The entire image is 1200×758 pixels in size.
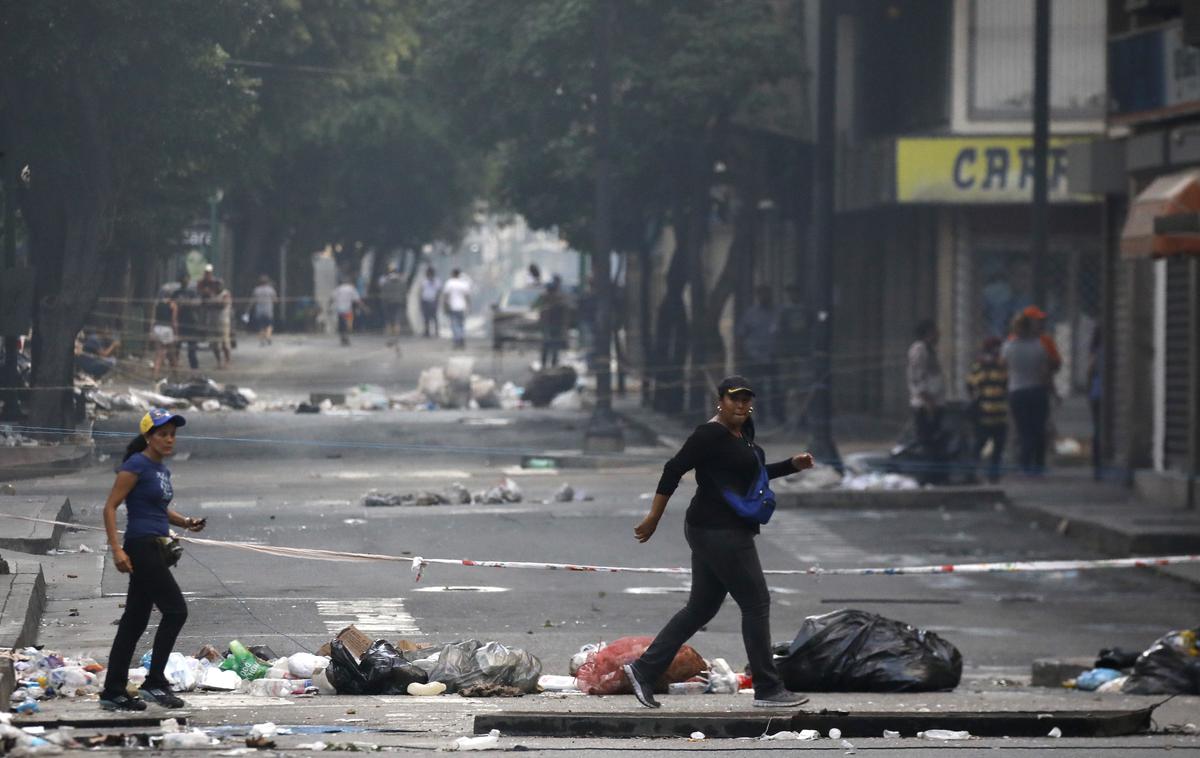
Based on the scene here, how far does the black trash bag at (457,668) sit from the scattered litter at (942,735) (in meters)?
2.36

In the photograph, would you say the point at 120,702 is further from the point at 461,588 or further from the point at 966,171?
the point at 966,171

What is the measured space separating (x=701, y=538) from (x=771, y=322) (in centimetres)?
1816

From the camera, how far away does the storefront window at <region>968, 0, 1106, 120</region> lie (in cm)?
2728

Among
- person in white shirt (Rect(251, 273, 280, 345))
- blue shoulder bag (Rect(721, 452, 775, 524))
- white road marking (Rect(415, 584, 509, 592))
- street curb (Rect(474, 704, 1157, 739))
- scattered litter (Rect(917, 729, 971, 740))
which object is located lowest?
white road marking (Rect(415, 584, 509, 592))

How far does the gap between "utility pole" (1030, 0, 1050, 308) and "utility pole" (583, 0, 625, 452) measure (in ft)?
17.0

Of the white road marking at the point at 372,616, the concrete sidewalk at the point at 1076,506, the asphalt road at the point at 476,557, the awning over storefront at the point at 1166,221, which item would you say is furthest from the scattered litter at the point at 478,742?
the awning over storefront at the point at 1166,221

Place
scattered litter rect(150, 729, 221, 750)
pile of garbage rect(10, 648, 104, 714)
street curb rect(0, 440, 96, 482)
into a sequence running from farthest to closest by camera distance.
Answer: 1. street curb rect(0, 440, 96, 482)
2. pile of garbage rect(10, 648, 104, 714)
3. scattered litter rect(150, 729, 221, 750)

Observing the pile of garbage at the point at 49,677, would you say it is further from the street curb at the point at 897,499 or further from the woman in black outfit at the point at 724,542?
the street curb at the point at 897,499

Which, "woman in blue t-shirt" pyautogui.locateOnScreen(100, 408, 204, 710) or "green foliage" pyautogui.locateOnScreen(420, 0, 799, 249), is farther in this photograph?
"green foliage" pyautogui.locateOnScreen(420, 0, 799, 249)

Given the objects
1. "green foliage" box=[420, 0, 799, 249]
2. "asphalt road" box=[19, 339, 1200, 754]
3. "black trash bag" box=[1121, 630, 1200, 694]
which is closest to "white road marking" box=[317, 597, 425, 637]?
"asphalt road" box=[19, 339, 1200, 754]

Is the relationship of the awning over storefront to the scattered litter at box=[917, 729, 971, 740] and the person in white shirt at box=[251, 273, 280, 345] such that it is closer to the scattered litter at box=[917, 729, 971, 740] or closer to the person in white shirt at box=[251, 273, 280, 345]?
the person in white shirt at box=[251, 273, 280, 345]

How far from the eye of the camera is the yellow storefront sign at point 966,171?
26688 millimetres

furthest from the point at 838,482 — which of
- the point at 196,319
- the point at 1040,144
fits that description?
the point at 196,319

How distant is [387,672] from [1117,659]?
4.23 m
